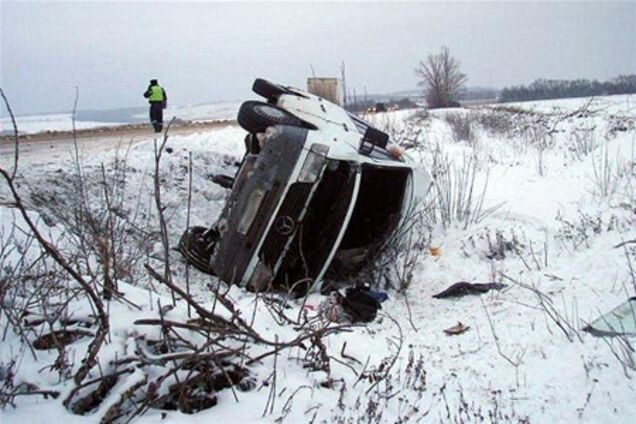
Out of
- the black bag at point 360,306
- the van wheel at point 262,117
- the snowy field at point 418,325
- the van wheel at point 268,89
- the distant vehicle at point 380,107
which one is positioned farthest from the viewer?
the distant vehicle at point 380,107

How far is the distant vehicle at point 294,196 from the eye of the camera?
425 centimetres

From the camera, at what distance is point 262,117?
4.66 metres

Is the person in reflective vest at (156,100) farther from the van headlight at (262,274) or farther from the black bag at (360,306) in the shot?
the black bag at (360,306)

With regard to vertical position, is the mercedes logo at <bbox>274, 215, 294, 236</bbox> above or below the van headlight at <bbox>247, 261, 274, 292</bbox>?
above

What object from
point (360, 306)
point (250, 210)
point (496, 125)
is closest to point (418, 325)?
point (360, 306)

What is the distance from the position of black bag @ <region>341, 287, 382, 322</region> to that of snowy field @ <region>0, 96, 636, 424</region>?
12 centimetres

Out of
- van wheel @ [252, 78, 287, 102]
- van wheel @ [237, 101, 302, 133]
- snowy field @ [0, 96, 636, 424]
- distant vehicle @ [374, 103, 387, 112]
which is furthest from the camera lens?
distant vehicle @ [374, 103, 387, 112]

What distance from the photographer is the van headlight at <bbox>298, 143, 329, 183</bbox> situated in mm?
4234

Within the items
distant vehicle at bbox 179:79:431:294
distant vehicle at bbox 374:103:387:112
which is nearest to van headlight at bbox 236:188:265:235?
distant vehicle at bbox 179:79:431:294

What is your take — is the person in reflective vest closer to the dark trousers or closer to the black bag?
the dark trousers

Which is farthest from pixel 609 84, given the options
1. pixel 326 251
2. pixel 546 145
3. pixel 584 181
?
pixel 326 251

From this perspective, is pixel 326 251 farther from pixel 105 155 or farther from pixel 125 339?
pixel 105 155

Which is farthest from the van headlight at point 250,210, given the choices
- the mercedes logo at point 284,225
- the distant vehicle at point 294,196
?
the mercedes logo at point 284,225

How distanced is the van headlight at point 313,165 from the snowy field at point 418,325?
114 cm
